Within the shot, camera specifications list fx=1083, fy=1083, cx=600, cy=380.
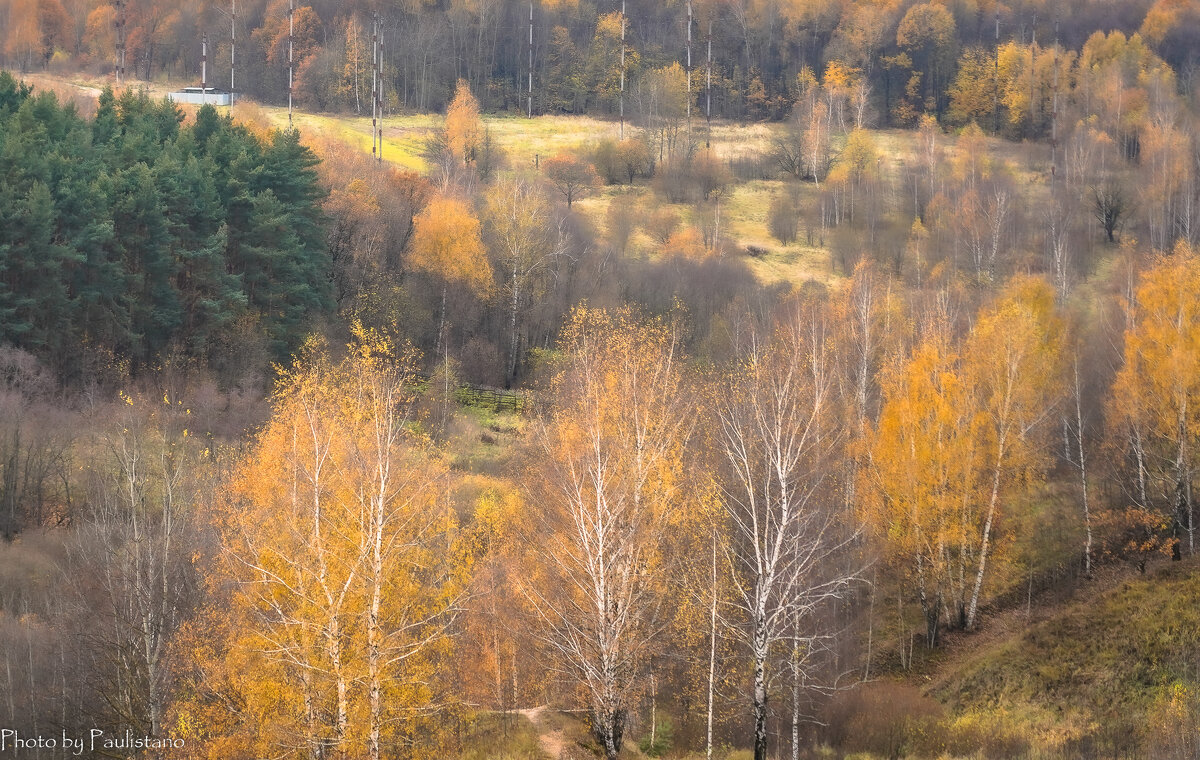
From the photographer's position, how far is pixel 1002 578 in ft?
138

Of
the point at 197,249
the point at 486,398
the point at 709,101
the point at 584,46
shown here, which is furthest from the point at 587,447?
the point at 584,46

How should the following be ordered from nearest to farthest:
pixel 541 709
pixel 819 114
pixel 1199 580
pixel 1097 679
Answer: pixel 541 709, pixel 1097 679, pixel 1199 580, pixel 819 114

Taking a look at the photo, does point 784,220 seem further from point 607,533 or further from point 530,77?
point 607,533

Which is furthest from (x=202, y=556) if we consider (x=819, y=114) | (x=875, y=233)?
(x=819, y=114)

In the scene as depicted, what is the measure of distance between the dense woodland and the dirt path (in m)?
0.30

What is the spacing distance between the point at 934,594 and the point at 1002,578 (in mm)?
3002

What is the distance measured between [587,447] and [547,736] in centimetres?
742

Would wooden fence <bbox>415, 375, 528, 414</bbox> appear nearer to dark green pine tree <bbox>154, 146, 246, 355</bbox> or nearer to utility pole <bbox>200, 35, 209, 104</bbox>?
dark green pine tree <bbox>154, 146, 246, 355</bbox>

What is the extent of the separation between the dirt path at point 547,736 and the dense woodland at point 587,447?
0.99 ft

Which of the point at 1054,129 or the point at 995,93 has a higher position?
the point at 995,93

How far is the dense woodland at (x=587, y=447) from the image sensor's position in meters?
25.9

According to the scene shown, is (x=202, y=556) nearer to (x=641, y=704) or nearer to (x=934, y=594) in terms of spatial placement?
(x=641, y=704)

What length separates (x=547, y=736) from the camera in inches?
1063

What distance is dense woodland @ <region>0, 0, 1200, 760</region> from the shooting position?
84.9ft
